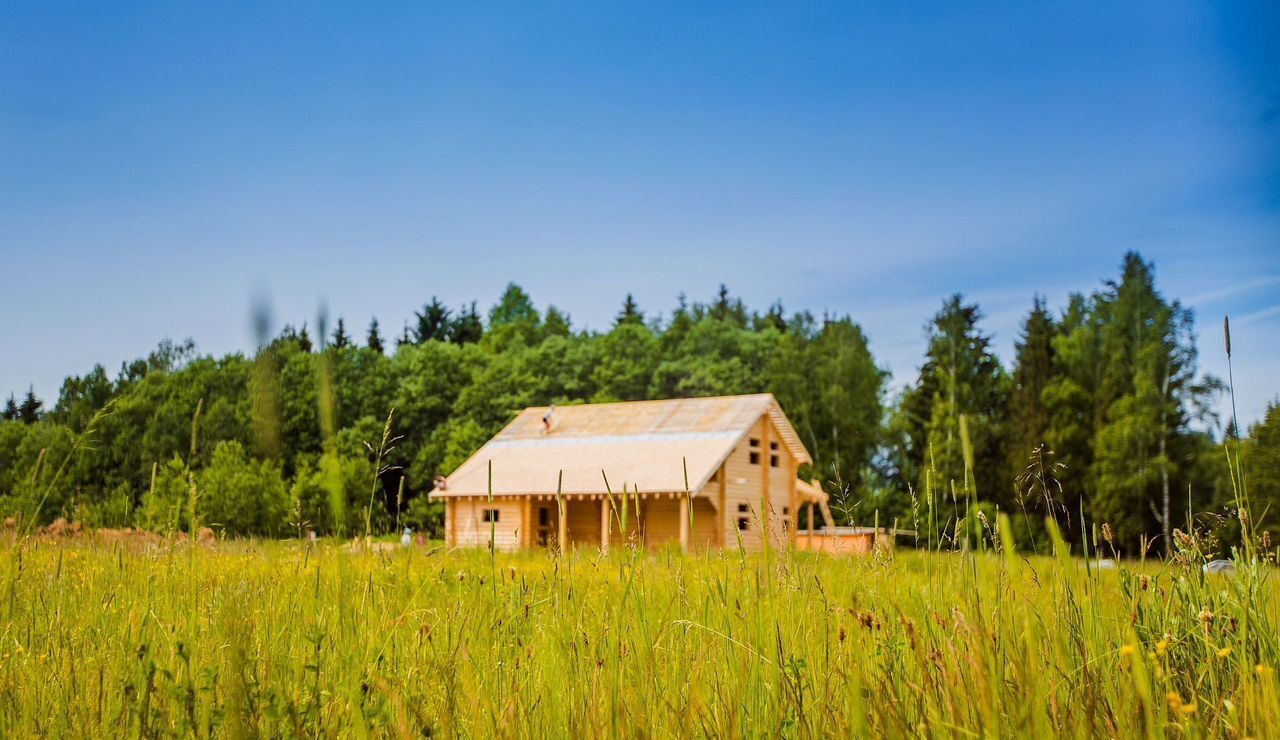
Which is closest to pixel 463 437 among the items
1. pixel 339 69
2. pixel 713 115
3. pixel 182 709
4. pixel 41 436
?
pixel 41 436

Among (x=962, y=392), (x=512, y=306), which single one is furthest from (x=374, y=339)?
(x=962, y=392)

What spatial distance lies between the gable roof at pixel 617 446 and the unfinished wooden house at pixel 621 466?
4 cm

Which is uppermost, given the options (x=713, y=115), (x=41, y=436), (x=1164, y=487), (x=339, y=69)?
(x=713, y=115)

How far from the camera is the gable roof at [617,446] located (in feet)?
89.2

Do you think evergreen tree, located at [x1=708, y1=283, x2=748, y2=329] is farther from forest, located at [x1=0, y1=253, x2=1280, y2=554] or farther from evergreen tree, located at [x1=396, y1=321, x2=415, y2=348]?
evergreen tree, located at [x1=396, y1=321, x2=415, y2=348]

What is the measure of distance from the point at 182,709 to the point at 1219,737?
2.31m

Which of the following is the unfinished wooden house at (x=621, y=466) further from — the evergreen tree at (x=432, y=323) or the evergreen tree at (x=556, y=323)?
the evergreen tree at (x=432, y=323)

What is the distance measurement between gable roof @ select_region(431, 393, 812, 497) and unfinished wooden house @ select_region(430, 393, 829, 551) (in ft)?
0.12

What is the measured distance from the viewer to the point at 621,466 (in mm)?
27625

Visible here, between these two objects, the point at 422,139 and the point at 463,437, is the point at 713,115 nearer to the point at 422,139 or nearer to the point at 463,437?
the point at 422,139

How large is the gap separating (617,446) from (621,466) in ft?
4.91

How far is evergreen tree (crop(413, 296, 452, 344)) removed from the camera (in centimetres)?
6256

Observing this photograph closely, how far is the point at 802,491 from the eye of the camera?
113ft

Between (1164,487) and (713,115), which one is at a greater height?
(713,115)
